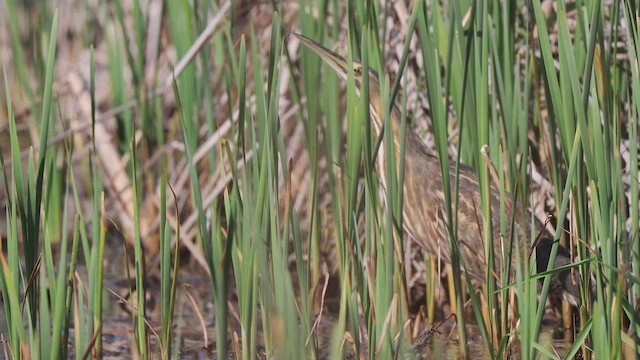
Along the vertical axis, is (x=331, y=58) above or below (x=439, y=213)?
above

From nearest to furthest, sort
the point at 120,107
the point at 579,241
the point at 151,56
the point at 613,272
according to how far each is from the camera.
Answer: the point at 613,272, the point at 579,241, the point at 120,107, the point at 151,56

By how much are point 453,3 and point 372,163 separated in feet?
0.85

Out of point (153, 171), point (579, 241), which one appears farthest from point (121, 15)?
point (579, 241)

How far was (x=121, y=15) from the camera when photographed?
280cm

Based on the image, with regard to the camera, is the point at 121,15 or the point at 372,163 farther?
the point at 121,15

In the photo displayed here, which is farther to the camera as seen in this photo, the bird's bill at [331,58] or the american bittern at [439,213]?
the american bittern at [439,213]

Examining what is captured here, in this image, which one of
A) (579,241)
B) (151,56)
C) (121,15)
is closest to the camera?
(579,241)

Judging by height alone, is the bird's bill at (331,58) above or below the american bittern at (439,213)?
above

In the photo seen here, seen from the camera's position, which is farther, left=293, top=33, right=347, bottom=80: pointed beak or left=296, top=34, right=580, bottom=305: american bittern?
left=296, top=34, right=580, bottom=305: american bittern

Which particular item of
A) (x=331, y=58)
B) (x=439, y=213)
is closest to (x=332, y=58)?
(x=331, y=58)

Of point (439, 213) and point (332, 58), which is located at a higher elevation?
point (332, 58)

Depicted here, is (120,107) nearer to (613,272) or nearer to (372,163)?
(372,163)

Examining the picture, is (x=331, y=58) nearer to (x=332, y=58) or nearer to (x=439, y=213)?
(x=332, y=58)

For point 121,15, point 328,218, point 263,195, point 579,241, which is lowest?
point 328,218
